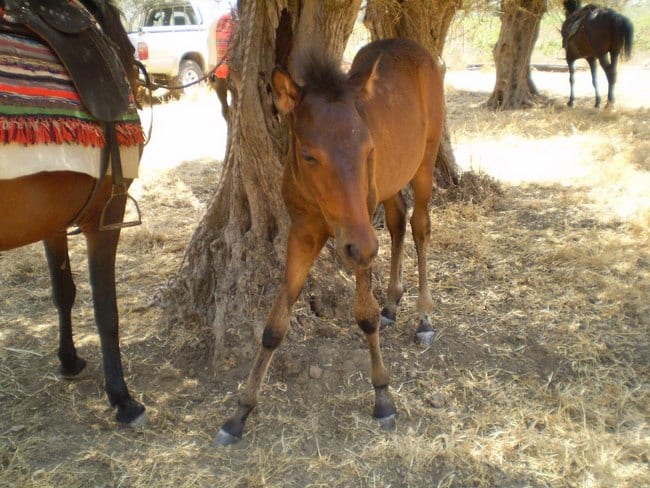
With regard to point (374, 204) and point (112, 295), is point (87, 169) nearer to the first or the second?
point (112, 295)

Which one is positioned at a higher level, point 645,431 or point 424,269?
point 424,269

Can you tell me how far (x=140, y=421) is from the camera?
285cm

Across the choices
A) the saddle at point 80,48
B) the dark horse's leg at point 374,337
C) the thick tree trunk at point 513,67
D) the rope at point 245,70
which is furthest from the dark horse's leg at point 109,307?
the thick tree trunk at point 513,67

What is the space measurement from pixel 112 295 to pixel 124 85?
3.40ft

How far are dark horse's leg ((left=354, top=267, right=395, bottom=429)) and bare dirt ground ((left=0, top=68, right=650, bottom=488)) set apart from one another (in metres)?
0.07

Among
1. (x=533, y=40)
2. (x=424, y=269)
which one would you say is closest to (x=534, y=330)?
(x=424, y=269)

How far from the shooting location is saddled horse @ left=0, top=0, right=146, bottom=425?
2.20 m

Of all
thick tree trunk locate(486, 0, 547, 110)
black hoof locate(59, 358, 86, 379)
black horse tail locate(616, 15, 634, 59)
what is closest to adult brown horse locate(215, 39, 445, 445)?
black hoof locate(59, 358, 86, 379)

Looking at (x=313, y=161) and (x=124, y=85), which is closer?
(x=313, y=161)

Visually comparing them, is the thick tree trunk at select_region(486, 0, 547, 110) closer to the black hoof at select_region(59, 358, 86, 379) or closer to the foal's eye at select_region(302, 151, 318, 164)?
the foal's eye at select_region(302, 151, 318, 164)

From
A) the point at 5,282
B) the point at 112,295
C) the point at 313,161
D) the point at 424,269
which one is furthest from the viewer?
the point at 5,282

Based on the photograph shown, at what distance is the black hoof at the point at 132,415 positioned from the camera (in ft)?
9.30

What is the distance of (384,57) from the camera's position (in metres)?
3.52

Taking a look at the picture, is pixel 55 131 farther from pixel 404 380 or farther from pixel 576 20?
pixel 576 20
